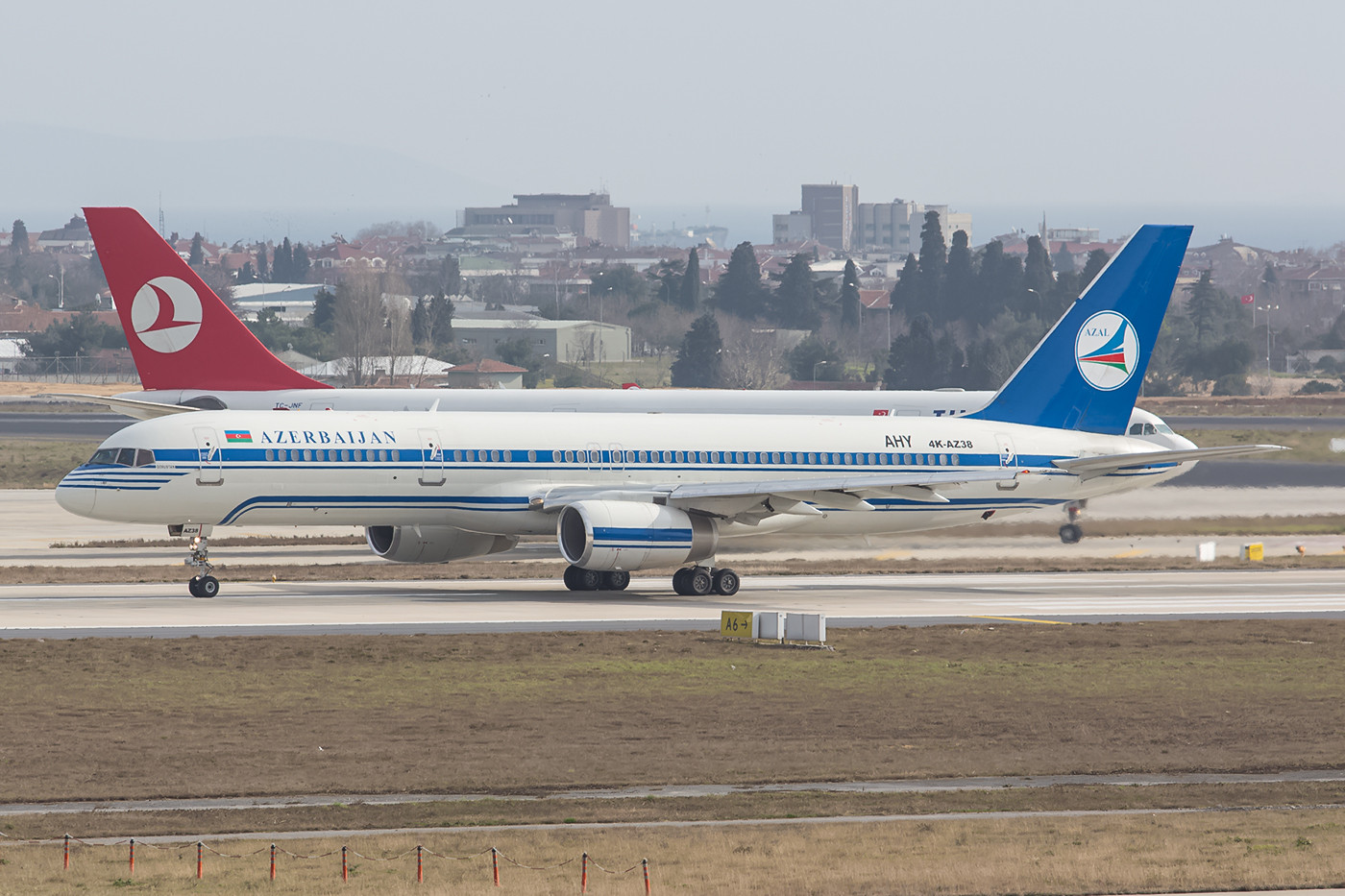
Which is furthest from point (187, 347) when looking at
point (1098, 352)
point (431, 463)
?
point (1098, 352)

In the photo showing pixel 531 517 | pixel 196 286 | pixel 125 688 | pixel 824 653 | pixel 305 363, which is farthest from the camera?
pixel 305 363

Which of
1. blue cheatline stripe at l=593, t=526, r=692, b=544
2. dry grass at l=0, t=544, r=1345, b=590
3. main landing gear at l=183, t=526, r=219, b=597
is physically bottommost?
dry grass at l=0, t=544, r=1345, b=590

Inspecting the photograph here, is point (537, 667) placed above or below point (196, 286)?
below

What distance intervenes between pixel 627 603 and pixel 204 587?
11.4m

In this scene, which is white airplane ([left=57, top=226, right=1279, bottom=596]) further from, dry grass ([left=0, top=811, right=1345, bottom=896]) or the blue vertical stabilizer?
dry grass ([left=0, top=811, right=1345, bottom=896])

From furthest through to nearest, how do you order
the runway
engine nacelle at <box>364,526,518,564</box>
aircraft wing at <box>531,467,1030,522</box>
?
engine nacelle at <box>364,526,518,564</box> < aircraft wing at <box>531,467,1030,522</box> < the runway

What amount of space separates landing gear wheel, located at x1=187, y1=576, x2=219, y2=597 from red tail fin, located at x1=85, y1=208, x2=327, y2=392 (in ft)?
56.2

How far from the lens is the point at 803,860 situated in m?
Answer: 21.2

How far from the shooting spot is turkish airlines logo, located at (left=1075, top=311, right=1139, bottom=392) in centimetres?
5588

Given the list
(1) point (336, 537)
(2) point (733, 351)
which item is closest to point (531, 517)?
(1) point (336, 537)

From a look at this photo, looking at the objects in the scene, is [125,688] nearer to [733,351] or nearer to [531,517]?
[531,517]

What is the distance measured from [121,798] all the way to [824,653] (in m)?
17.9

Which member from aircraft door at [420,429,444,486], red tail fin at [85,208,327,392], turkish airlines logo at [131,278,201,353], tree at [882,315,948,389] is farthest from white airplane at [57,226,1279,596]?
tree at [882,315,948,389]

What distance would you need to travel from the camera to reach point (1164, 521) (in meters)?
64.6
